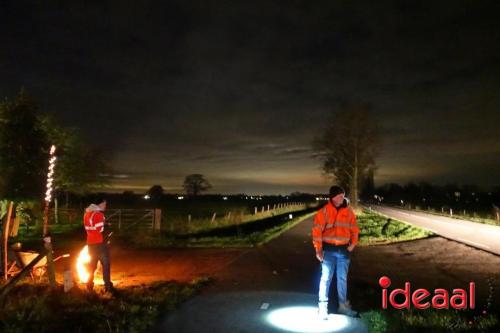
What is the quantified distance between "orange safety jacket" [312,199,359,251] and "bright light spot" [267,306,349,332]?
1.10 metres

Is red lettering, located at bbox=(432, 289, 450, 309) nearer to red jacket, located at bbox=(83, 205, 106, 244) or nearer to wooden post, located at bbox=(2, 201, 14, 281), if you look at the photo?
red jacket, located at bbox=(83, 205, 106, 244)

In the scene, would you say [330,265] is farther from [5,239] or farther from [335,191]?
[5,239]

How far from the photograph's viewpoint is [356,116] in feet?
155

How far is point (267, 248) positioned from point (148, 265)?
5.23 m

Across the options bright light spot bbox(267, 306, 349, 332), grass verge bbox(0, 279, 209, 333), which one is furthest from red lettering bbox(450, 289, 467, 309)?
grass verge bbox(0, 279, 209, 333)

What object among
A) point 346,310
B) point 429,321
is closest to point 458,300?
point 429,321

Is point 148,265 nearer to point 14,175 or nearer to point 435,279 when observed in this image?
point 14,175

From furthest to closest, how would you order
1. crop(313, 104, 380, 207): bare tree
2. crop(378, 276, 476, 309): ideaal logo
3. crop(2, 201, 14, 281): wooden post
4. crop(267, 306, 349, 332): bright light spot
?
1. crop(313, 104, 380, 207): bare tree
2. crop(2, 201, 14, 281): wooden post
3. crop(378, 276, 476, 309): ideaal logo
4. crop(267, 306, 349, 332): bright light spot

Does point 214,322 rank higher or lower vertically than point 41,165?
lower

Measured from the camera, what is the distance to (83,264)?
9.88 metres

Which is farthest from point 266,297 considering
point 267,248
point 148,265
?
point 267,248

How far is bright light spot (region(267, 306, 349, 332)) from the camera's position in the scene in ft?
22.0

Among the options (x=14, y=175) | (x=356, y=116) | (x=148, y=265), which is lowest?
(x=148, y=265)

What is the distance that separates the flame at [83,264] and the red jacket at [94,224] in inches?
35.0
